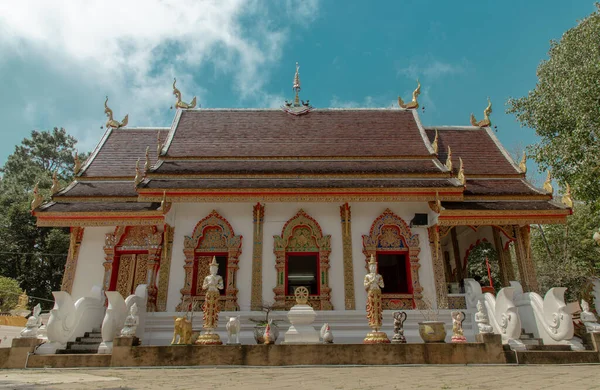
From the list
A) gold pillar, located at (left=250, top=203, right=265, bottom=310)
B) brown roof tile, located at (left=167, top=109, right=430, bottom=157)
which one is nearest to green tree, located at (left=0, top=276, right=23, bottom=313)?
brown roof tile, located at (left=167, top=109, right=430, bottom=157)

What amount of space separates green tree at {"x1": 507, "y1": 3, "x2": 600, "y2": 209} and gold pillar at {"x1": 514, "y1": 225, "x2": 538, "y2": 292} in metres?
3.32

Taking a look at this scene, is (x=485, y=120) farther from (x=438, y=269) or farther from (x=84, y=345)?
(x=84, y=345)

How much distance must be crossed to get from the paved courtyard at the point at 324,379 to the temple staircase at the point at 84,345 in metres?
2.63

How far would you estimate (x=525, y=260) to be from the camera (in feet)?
33.1

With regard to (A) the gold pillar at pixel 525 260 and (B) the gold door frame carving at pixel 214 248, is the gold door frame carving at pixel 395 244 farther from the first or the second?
(B) the gold door frame carving at pixel 214 248

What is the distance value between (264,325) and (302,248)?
7.94 feet

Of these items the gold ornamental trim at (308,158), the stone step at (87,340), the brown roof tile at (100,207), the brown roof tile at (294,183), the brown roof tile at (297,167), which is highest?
the gold ornamental trim at (308,158)

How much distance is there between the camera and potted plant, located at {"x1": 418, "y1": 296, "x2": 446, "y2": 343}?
6668 mm

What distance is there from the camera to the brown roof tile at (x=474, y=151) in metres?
11.7

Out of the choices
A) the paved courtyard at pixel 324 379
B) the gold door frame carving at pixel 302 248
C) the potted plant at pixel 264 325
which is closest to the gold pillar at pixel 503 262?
the gold door frame carving at pixel 302 248

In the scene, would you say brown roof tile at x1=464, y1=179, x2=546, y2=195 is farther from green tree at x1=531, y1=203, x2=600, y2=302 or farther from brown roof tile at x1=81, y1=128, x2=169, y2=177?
brown roof tile at x1=81, y1=128, x2=169, y2=177

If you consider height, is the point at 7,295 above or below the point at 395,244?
below

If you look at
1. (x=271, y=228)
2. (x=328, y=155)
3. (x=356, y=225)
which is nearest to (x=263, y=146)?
(x=328, y=155)

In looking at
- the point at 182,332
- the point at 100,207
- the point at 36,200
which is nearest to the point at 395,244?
the point at 182,332
